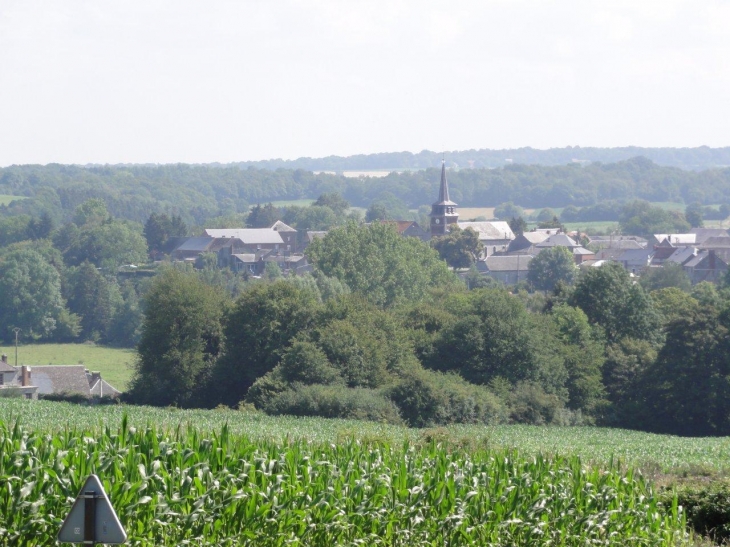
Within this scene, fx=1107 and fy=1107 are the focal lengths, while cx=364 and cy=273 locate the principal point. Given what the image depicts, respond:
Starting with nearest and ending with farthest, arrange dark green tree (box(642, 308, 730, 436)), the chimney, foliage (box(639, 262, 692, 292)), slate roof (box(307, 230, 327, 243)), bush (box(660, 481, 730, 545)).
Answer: bush (box(660, 481, 730, 545)) → dark green tree (box(642, 308, 730, 436)) → the chimney → foliage (box(639, 262, 692, 292)) → slate roof (box(307, 230, 327, 243))

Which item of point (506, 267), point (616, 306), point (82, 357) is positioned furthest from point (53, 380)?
point (506, 267)

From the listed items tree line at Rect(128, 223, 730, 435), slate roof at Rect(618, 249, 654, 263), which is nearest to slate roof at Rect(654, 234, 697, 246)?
slate roof at Rect(618, 249, 654, 263)

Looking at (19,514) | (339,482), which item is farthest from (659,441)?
(19,514)

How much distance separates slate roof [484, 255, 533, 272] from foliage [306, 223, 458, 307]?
6086cm

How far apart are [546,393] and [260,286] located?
51.4 ft

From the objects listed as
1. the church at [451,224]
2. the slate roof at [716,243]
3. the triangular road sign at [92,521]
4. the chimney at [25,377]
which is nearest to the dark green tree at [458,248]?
the church at [451,224]

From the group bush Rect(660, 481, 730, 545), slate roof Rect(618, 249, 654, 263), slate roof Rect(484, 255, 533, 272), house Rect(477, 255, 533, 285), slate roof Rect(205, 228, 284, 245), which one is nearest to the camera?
bush Rect(660, 481, 730, 545)

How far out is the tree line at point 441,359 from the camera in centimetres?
4775

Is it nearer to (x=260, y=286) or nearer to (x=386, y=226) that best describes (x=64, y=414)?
(x=260, y=286)

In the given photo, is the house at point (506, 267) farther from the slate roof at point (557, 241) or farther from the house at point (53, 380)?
the house at point (53, 380)

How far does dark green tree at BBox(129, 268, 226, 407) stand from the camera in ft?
183

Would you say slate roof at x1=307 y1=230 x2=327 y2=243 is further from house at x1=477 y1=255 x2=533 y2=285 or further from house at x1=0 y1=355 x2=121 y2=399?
house at x1=0 y1=355 x2=121 y2=399

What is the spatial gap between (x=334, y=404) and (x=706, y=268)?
11492cm

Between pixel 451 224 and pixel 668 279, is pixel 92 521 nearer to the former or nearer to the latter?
pixel 668 279
